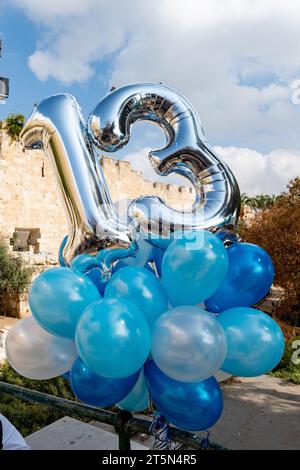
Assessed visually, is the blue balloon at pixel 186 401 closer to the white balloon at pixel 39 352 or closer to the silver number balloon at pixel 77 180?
the white balloon at pixel 39 352

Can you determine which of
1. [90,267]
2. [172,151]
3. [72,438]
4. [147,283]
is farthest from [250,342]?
Answer: [72,438]

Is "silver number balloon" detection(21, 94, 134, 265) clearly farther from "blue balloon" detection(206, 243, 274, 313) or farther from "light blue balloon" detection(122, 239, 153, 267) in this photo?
"blue balloon" detection(206, 243, 274, 313)

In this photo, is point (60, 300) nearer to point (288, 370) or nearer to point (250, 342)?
point (250, 342)

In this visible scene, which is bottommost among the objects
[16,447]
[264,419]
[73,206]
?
[264,419]

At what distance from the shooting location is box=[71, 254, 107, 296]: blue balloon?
1479 millimetres

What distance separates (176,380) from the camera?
1246 millimetres

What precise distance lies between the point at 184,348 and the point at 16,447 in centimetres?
75

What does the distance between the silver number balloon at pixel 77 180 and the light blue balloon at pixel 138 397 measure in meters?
0.53

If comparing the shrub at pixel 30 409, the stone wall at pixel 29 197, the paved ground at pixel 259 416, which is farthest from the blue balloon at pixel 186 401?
the stone wall at pixel 29 197

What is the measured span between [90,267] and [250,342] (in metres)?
0.67

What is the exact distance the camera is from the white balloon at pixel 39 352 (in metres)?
1.46

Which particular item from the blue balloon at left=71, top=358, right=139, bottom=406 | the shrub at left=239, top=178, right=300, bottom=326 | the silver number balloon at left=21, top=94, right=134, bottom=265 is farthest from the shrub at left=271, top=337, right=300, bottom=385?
the silver number balloon at left=21, top=94, right=134, bottom=265
